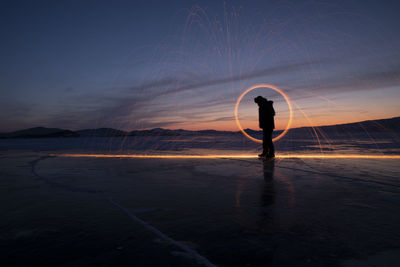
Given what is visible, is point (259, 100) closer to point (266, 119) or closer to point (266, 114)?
point (266, 114)

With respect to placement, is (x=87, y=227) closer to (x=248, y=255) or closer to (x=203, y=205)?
(x=203, y=205)

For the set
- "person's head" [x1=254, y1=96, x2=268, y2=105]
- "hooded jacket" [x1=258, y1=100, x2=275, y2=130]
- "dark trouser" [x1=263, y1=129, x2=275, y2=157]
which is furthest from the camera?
"person's head" [x1=254, y1=96, x2=268, y2=105]

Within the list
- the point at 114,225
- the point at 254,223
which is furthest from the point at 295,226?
the point at 114,225

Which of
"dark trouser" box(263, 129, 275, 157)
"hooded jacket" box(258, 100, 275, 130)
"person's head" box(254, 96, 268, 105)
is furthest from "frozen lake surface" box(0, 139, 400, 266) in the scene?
"person's head" box(254, 96, 268, 105)

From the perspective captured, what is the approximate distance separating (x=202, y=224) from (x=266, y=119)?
760 cm

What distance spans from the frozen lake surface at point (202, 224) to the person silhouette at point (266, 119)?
4.70 meters

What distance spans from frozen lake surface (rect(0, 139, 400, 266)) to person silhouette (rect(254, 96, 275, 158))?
4701 millimetres

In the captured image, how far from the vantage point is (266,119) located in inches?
384

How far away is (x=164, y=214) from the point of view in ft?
10.3

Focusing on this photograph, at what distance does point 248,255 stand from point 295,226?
2.95ft

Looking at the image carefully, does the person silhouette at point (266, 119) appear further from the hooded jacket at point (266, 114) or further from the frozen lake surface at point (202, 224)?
the frozen lake surface at point (202, 224)

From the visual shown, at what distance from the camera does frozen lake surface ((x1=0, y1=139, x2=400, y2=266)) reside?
204 centimetres

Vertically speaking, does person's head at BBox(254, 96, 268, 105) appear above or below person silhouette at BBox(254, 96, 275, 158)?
above

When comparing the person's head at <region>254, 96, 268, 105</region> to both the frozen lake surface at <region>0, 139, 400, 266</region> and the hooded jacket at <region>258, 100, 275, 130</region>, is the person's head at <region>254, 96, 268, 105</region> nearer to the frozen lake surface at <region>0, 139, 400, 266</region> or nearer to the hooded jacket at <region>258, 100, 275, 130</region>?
the hooded jacket at <region>258, 100, 275, 130</region>
